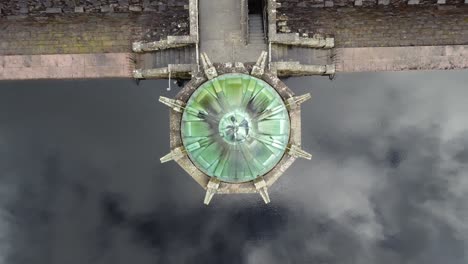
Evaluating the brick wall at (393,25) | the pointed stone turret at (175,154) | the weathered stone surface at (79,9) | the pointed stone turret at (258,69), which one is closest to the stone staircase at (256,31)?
the brick wall at (393,25)

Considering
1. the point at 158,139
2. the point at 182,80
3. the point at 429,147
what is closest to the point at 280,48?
the point at 182,80

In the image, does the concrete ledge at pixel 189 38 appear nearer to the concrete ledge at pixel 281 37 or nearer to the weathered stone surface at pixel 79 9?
the concrete ledge at pixel 281 37

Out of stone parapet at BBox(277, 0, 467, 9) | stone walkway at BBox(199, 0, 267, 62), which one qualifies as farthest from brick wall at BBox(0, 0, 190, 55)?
stone parapet at BBox(277, 0, 467, 9)

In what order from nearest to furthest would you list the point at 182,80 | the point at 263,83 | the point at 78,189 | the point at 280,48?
1. the point at 263,83
2. the point at 280,48
3. the point at 182,80
4. the point at 78,189

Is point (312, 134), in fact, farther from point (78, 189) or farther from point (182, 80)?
point (78, 189)

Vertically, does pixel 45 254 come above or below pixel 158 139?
below
